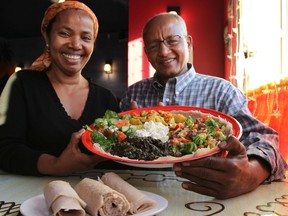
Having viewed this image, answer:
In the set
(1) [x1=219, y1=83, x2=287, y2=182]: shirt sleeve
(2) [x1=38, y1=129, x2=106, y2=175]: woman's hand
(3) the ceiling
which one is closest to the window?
(1) [x1=219, y1=83, x2=287, y2=182]: shirt sleeve

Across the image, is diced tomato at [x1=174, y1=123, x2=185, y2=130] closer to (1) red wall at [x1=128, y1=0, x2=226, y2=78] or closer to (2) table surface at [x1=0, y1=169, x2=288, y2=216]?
(2) table surface at [x1=0, y1=169, x2=288, y2=216]

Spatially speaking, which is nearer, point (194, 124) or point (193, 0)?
point (194, 124)

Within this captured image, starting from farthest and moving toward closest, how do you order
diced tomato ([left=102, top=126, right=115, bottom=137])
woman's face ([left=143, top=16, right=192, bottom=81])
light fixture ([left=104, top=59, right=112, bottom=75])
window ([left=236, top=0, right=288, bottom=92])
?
light fixture ([left=104, top=59, right=112, bottom=75]), window ([left=236, top=0, right=288, bottom=92]), woman's face ([left=143, top=16, right=192, bottom=81]), diced tomato ([left=102, top=126, right=115, bottom=137])

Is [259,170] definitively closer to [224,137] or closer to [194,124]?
[224,137]

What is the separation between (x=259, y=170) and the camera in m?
1.12

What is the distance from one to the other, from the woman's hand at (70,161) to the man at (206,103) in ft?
1.24

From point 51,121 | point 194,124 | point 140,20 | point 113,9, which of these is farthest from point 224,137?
point 113,9

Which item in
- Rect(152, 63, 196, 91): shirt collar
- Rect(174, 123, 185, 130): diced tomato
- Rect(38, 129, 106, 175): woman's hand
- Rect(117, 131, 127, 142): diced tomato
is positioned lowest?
Rect(38, 129, 106, 175): woman's hand

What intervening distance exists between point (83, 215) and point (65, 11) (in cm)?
116

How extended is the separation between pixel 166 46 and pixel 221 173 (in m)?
1.06

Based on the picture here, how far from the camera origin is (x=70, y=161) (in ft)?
4.08

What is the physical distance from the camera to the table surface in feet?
3.07

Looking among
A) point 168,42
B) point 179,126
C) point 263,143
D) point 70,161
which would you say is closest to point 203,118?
point 179,126

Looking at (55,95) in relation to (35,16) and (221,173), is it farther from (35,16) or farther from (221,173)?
(35,16)
